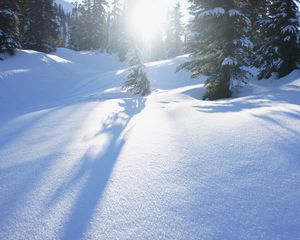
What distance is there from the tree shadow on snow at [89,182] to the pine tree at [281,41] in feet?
35.9

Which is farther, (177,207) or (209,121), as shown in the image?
(209,121)

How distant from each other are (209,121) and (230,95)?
7.29m

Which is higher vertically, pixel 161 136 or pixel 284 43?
pixel 284 43

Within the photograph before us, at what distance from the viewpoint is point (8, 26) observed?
19656 mm

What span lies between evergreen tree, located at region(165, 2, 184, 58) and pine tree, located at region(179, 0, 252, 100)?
43.6m

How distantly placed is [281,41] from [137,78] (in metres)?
7.67

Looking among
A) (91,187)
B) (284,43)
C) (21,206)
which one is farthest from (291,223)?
(284,43)

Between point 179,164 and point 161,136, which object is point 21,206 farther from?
point 161,136

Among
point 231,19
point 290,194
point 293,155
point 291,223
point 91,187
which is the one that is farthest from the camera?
point 231,19

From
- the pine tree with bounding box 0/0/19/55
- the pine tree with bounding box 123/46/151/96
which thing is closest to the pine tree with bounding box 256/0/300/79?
the pine tree with bounding box 123/46/151/96

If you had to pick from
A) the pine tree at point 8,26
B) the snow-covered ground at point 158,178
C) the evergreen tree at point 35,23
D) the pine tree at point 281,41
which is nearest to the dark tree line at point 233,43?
the pine tree at point 281,41

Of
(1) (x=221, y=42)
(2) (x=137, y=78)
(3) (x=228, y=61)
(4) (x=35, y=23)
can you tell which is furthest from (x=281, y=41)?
(4) (x=35, y=23)

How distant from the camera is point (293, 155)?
3424 mm

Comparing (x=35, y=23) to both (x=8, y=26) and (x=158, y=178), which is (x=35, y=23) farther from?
(x=158, y=178)
